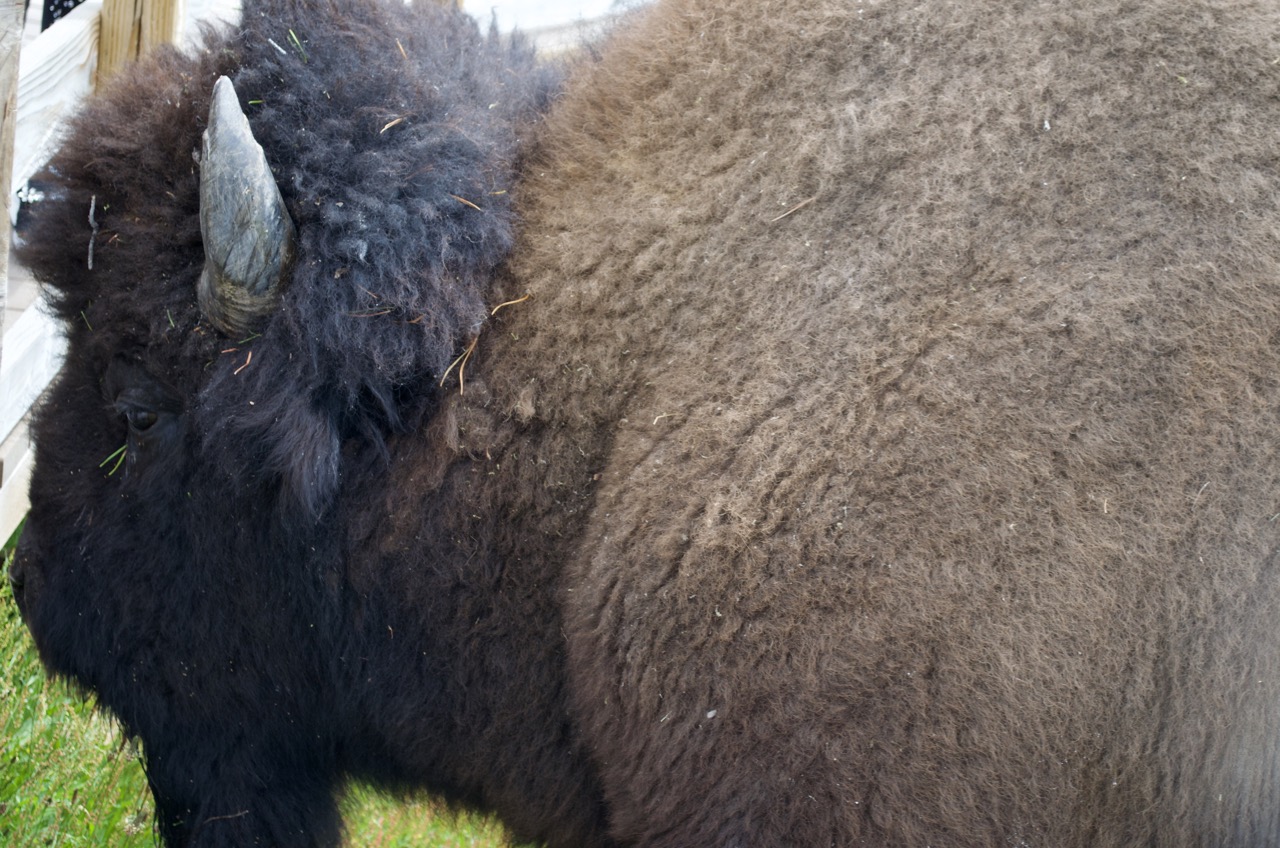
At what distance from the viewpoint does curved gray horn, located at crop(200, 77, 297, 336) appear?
237 cm

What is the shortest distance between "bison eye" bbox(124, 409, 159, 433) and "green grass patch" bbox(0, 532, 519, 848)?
973 mm

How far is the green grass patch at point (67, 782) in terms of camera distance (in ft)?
11.7

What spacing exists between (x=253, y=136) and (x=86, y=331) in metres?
0.81

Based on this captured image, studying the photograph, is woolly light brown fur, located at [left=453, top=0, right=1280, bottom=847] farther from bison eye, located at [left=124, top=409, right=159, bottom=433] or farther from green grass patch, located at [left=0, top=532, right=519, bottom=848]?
green grass patch, located at [left=0, top=532, right=519, bottom=848]

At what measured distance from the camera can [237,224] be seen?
2.43 metres

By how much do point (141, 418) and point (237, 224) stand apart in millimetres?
708

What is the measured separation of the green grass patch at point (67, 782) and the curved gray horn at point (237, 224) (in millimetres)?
1482

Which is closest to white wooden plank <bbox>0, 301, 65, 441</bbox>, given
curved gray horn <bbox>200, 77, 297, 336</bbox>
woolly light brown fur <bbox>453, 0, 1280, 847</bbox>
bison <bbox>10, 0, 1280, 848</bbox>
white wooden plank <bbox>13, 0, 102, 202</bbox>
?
white wooden plank <bbox>13, 0, 102, 202</bbox>

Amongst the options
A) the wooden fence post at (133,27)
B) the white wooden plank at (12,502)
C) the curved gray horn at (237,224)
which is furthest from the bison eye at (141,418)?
the wooden fence post at (133,27)

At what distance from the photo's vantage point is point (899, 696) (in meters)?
2.14

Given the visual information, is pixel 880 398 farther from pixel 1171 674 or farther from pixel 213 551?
pixel 213 551

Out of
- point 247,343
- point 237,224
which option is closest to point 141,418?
point 247,343

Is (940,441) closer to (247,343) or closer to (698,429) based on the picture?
(698,429)

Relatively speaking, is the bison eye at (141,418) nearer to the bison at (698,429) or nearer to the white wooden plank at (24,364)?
the bison at (698,429)
